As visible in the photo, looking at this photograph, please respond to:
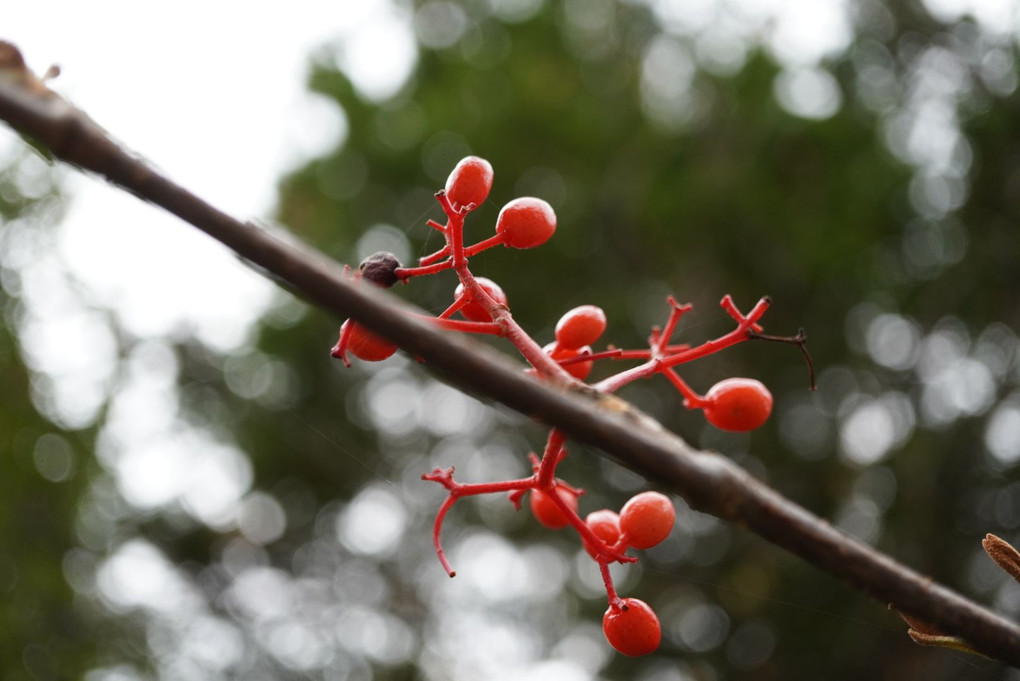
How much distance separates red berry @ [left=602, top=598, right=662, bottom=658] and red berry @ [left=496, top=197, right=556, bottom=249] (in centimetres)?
49

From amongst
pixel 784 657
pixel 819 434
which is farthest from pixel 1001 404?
pixel 784 657

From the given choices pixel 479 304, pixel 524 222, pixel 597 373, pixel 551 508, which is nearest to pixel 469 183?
pixel 524 222

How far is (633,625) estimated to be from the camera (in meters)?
0.95

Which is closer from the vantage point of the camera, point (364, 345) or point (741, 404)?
point (364, 345)

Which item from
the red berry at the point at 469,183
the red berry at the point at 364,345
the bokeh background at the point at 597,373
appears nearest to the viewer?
the red berry at the point at 364,345

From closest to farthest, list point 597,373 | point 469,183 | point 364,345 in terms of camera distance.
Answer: point 364,345 < point 469,183 < point 597,373

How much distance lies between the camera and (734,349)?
562cm

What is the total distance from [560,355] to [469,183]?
0.89ft

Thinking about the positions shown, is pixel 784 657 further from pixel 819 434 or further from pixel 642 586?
pixel 819 434

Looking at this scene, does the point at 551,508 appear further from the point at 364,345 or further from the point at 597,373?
the point at 597,373

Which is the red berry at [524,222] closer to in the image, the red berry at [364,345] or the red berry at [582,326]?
the red berry at [582,326]

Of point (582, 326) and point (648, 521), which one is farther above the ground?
point (582, 326)

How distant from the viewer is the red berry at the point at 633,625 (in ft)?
3.13

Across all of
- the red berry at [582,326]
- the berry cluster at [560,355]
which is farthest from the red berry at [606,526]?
the red berry at [582,326]
